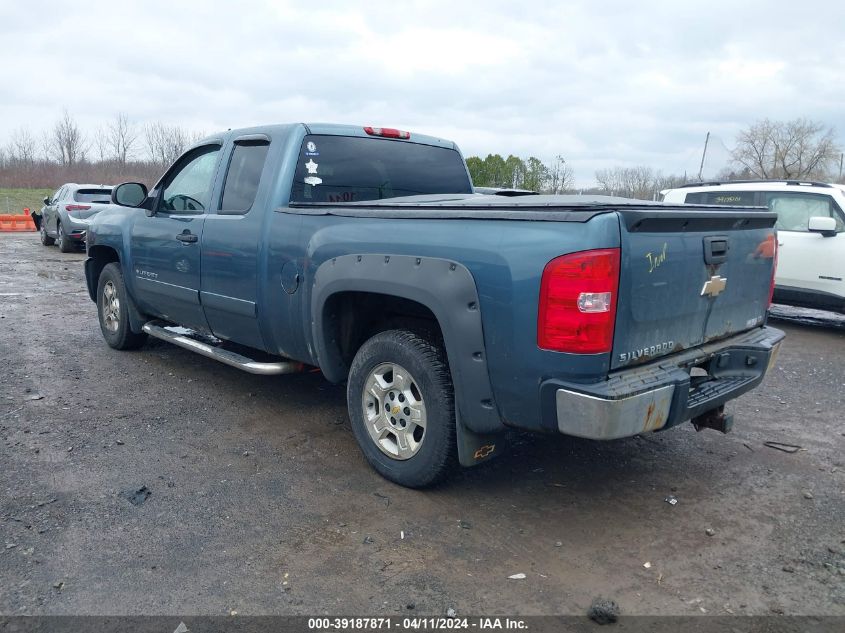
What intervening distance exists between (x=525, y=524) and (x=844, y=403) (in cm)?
361

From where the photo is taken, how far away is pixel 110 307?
6.68m

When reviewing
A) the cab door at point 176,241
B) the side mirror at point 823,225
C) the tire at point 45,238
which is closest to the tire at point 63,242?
the tire at point 45,238

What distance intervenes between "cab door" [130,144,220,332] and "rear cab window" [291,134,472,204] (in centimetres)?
93

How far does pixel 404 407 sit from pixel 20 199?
152 ft

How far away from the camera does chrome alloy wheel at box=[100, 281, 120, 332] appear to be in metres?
6.54

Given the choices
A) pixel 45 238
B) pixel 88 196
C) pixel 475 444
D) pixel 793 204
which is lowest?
pixel 45 238

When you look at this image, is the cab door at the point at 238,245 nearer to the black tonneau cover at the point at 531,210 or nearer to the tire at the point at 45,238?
the black tonneau cover at the point at 531,210

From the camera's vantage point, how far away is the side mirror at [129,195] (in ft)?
19.2

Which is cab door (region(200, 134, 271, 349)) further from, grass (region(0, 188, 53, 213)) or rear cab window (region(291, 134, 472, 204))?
grass (region(0, 188, 53, 213))

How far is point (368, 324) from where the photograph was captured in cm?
411

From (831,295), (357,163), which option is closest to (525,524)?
(357,163)

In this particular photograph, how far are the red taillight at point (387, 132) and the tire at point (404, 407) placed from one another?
181cm

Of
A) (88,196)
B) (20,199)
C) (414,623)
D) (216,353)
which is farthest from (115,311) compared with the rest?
(20,199)

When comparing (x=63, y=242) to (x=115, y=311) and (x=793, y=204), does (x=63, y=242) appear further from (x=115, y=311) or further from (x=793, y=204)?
(x=793, y=204)
